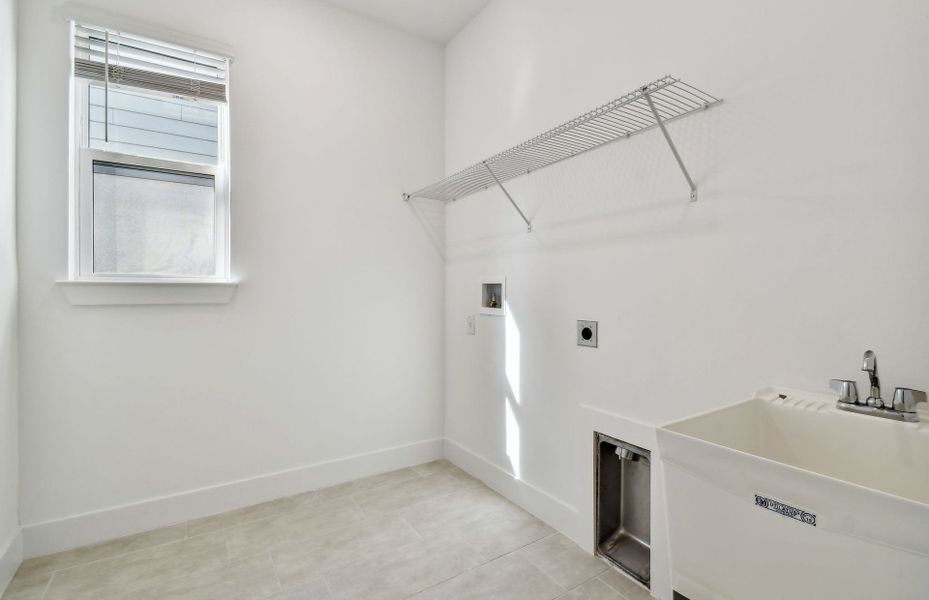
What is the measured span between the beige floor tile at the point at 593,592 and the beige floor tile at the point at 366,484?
1.24 meters

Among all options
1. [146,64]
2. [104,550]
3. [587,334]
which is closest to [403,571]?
[587,334]

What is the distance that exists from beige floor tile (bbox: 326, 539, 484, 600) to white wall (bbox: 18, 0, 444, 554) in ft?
2.71

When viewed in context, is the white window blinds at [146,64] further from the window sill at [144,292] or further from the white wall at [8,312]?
the window sill at [144,292]

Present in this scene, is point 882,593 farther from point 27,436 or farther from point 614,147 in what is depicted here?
point 27,436

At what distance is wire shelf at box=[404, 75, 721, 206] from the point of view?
4.69ft

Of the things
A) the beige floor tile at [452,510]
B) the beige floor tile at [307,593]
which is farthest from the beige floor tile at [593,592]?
the beige floor tile at [307,593]

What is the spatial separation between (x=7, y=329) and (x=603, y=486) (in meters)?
2.52

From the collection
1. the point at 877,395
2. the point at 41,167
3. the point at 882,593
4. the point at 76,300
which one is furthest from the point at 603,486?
the point at 41,167

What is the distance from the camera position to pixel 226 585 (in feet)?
5.51

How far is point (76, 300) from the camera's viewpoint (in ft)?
6.29

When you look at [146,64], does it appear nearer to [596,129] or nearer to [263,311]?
[263,311]

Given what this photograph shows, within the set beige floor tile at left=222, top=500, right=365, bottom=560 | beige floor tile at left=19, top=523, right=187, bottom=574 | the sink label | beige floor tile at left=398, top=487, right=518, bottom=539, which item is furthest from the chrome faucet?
beige floor tile at left=19, top=523, right=187, bottom=574

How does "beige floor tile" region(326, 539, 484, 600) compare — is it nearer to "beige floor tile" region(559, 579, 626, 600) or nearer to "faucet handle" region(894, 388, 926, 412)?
"beige floor tile" region(559, 579, 626, 600)

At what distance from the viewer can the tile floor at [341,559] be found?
5.38 ft
